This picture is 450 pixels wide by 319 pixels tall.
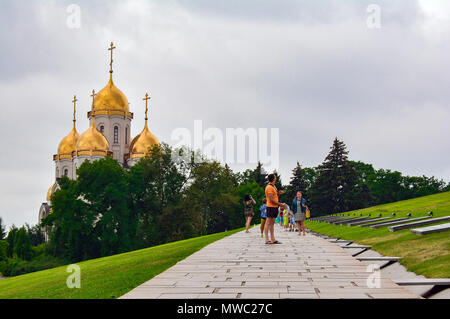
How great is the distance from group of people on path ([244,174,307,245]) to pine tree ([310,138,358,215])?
4882 centimetres

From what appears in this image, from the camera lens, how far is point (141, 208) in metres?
55.9

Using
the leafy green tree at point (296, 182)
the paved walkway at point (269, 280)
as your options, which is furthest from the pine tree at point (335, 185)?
the paved walkway at point (269, 280)

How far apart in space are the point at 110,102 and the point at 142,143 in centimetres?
801

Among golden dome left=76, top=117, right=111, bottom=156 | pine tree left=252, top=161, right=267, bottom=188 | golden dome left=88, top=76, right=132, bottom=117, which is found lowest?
pine tree left=252, top=161, right=267, bottom=188

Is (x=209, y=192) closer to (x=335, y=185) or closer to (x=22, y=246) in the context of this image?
(x=335, y=185)

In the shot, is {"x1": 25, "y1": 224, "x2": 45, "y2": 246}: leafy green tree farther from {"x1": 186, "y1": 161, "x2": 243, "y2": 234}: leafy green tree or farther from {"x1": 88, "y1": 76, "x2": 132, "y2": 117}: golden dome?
{"x1": 186, "y1": 161, "x2": 243, "y2": 234}: leafy green tree

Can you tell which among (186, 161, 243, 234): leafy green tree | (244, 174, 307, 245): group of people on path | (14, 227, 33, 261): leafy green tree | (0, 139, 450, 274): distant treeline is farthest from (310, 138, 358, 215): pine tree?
(244, 174, 307, 245): group of people on path

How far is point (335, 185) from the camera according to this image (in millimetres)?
73812

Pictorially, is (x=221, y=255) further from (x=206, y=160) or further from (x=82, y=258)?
(x=206, y=160)

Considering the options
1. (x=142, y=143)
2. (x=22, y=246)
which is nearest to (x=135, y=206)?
(x=142, y=143)

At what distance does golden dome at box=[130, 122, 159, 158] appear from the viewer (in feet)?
234

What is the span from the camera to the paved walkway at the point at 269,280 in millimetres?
6137
